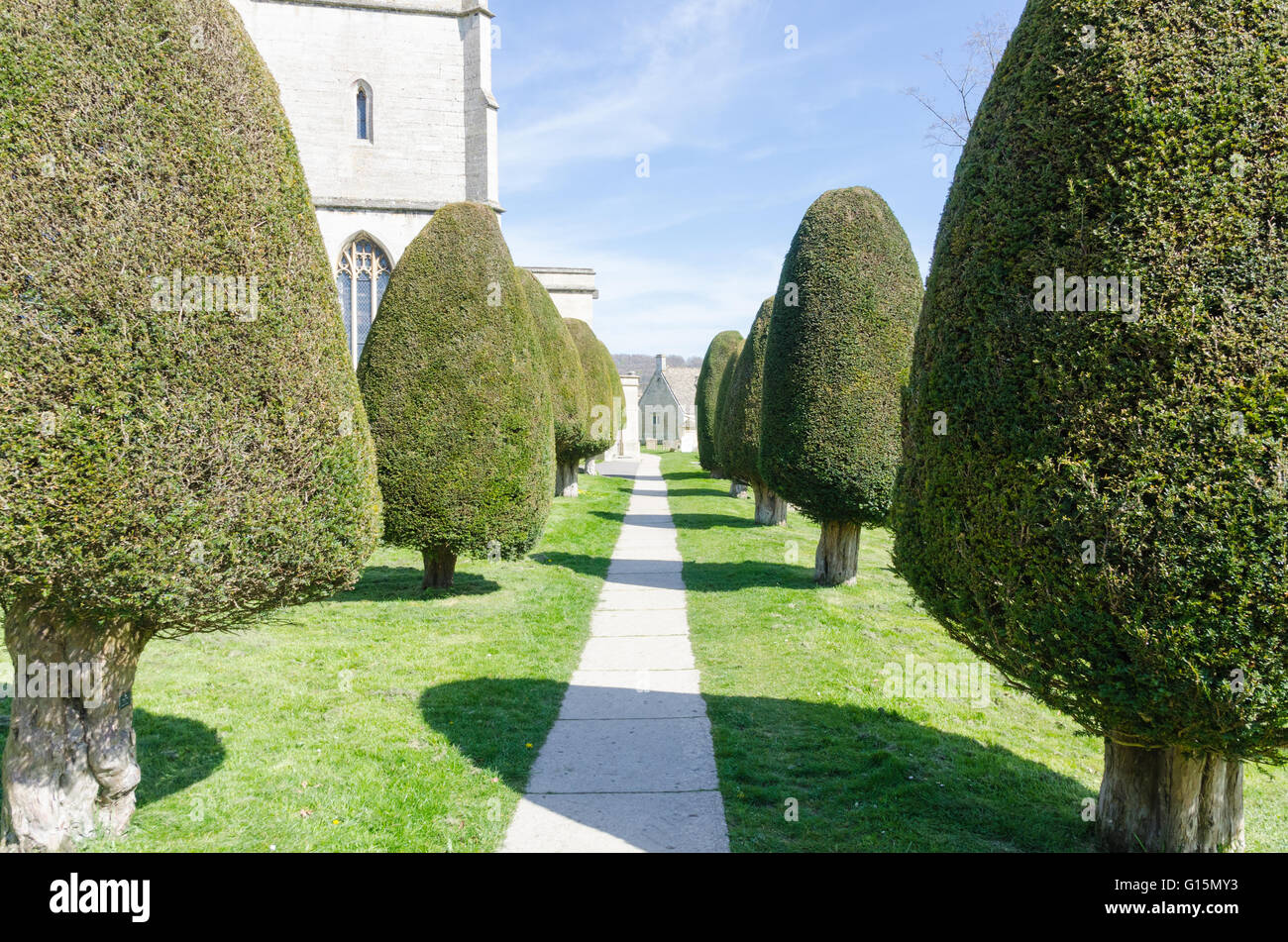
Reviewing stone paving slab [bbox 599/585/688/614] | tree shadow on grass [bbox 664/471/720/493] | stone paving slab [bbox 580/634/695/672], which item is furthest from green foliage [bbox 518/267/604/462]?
tree shadow on grass [bbox 664/471/720/493]

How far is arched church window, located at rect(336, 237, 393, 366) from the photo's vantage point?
2678cm

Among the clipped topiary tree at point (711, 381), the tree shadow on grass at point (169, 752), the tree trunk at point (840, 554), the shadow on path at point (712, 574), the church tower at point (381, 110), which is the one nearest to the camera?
the tree shadow on grass at point (169, 752)

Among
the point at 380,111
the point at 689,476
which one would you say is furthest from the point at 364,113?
the point at 689,476

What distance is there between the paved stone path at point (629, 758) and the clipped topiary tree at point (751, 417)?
1052cm

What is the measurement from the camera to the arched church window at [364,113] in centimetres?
2769

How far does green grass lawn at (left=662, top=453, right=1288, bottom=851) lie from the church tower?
69.8ft

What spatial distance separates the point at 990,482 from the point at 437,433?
7948 mm

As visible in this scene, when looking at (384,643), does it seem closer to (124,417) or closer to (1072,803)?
(124,417)

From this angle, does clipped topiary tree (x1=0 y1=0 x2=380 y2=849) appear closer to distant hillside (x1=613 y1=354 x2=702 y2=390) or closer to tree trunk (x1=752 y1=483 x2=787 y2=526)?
tree trunk (x1=752 y1=483 x2=787 y2=526)

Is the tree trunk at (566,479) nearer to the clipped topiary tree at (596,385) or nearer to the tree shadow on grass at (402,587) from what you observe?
the clipped topiary tree at (596,385)

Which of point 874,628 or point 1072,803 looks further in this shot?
point 874,628

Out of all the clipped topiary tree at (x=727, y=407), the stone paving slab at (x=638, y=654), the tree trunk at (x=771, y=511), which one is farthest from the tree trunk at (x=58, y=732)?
the clipped topiary tree at (x=727, y=407)

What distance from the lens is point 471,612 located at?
10750 mm
